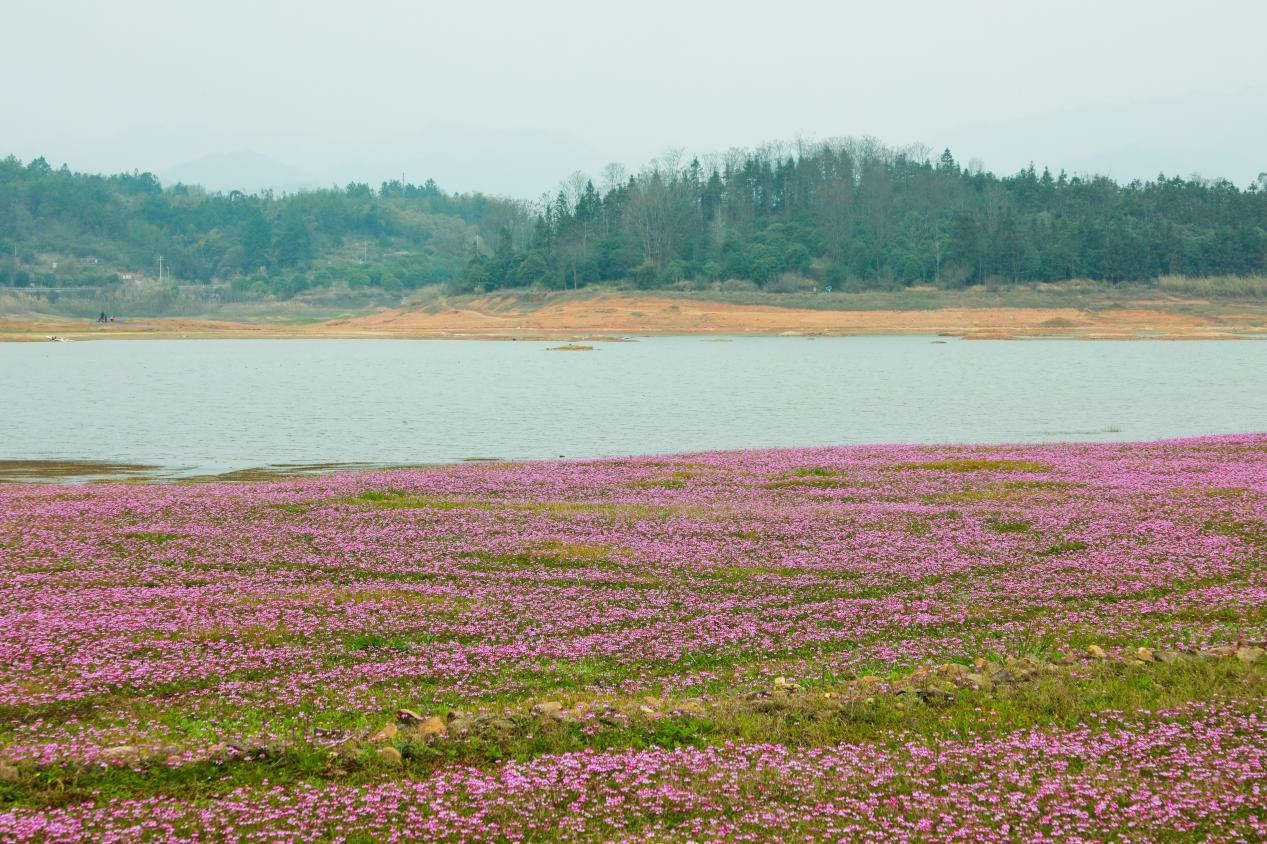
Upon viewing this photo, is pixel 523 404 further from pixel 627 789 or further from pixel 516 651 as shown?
Answer: pixel 627 789

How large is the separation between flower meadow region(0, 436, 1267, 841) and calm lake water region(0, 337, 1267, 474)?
Result: 22959 mm

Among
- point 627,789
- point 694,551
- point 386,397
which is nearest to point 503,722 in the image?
point 627,789

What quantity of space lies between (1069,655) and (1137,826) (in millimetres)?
5553

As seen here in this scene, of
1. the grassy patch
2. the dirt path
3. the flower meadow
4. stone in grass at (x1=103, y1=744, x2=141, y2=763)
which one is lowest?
the grassy patch

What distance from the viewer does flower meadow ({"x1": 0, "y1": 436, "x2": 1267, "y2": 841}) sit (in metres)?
10.7

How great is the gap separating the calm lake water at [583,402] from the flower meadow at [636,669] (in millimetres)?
22959

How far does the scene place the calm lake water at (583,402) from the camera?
176 ft

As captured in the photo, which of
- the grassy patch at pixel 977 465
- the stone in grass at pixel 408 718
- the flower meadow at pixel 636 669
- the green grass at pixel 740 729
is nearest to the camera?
the flower meadow at pixel 636 669

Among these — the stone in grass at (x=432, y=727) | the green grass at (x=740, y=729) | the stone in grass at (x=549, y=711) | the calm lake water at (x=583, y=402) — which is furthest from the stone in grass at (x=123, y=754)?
the calm lake water at (x=583, y=402)

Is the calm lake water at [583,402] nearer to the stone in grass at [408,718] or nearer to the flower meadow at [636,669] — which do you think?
the flower meadow at [636,669]

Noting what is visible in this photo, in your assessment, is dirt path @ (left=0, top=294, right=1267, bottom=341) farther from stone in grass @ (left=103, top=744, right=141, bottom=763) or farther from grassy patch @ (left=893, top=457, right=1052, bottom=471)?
stone in grass @ (left=103, top=744, right=141, bottom=763)

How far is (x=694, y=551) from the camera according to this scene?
951 inches

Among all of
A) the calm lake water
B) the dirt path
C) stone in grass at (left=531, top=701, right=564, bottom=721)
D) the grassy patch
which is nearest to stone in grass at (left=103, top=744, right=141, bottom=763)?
stone in grass at (left=531, top=701, right=564, bottom=721)

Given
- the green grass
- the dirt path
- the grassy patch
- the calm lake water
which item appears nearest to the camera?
the green grass
